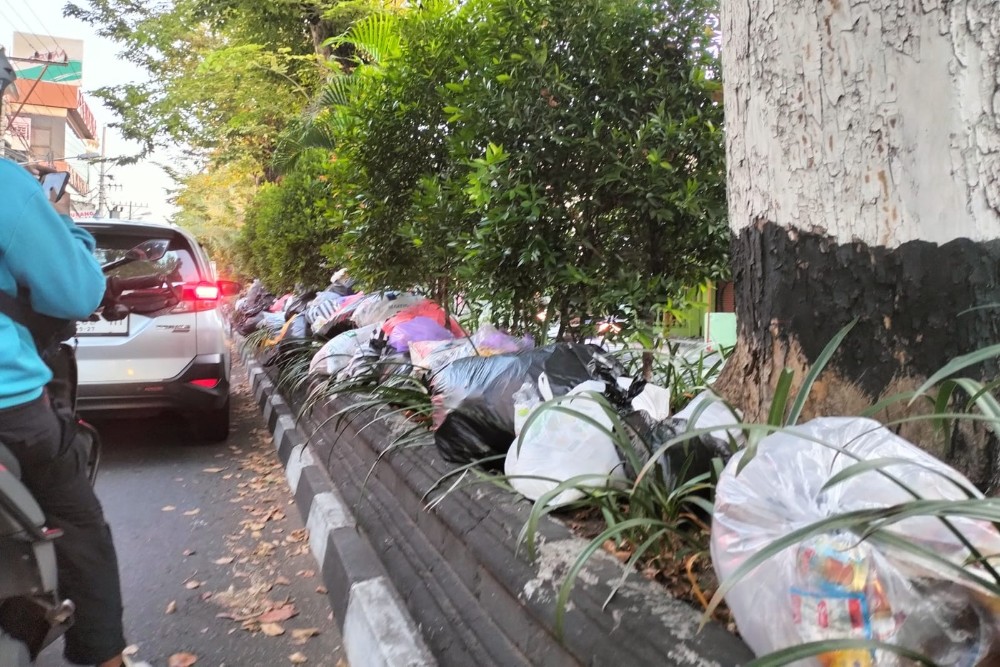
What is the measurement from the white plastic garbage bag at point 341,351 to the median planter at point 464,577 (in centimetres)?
88

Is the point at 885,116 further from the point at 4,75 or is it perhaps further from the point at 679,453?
the point at 4,75

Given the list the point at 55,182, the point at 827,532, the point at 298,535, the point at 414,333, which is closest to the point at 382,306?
the point at 414,333

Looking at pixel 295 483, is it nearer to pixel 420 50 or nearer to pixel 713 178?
pixel 420 50

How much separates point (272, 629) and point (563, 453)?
1.57 metres

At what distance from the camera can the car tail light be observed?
17.9 feet

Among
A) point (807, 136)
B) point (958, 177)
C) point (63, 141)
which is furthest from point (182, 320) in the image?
point (63, 141)

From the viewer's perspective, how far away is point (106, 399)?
17.3 feet

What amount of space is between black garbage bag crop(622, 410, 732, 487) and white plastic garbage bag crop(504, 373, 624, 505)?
0.27 feet

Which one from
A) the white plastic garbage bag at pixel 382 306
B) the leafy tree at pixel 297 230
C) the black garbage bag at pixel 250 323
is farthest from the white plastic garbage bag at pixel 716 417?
the black garbage bag at pixel 250 323

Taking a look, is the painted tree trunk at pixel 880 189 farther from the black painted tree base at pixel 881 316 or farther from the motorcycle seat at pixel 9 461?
the motorcycle seat at pixel 9 461

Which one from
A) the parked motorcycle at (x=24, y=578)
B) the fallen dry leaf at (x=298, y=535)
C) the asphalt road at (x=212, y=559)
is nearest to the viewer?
the parked motorcycle at (x=24, y=578)

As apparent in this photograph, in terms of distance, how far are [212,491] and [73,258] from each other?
10.9 feet

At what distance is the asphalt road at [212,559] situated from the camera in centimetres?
283

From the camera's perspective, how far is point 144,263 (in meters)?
5.09
